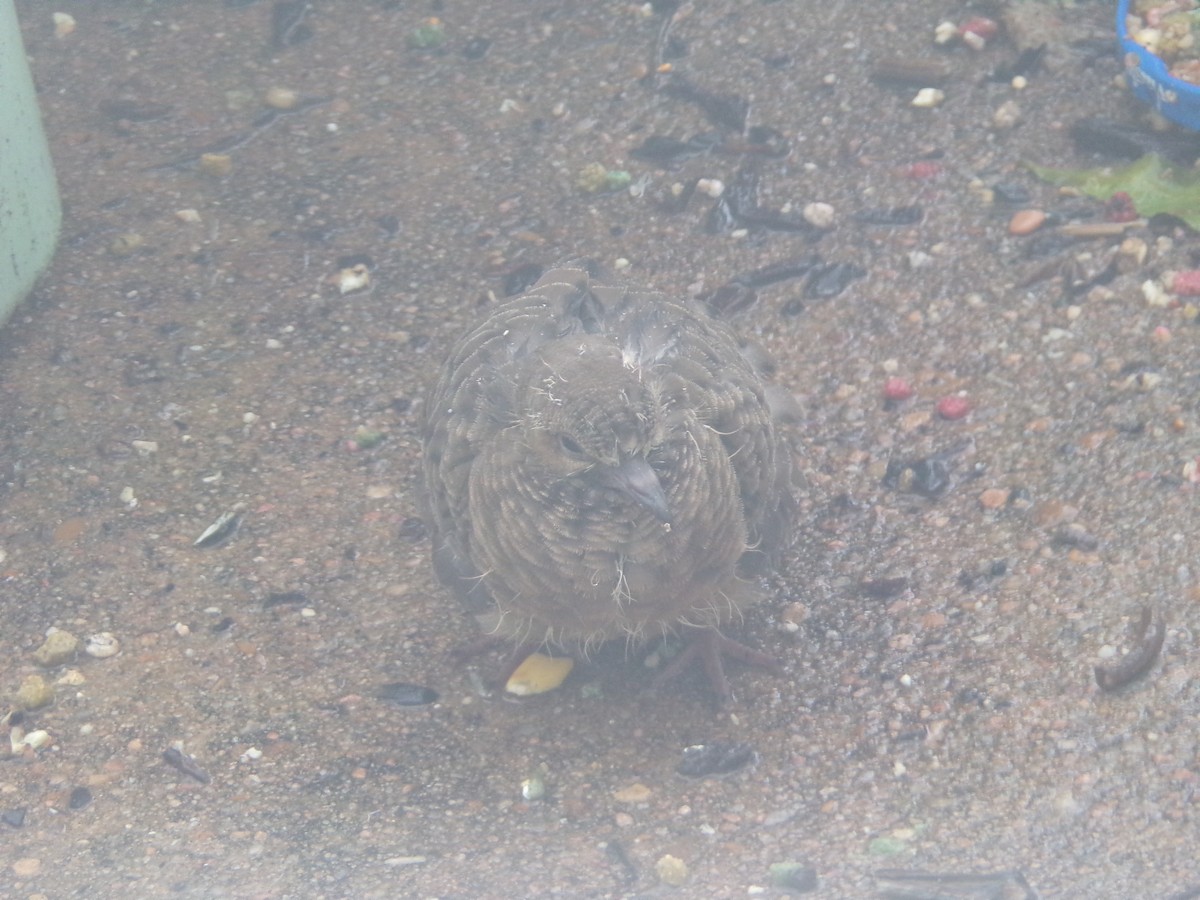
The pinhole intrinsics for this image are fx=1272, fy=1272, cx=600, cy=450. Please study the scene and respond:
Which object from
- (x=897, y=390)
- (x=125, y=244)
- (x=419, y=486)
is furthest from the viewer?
(x=125, y=244)

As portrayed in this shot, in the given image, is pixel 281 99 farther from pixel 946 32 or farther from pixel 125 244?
pixel 946 32

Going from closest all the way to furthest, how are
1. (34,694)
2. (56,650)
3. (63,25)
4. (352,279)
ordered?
(34,694) → (56,650) → (352,279) → (63,25)

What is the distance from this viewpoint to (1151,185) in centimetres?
443

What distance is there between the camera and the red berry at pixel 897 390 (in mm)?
4285

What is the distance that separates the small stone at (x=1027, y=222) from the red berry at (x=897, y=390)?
764mm

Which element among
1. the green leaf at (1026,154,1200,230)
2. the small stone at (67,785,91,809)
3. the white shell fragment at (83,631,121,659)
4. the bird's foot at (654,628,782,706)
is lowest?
the bird's foot at (654,628,782,706)

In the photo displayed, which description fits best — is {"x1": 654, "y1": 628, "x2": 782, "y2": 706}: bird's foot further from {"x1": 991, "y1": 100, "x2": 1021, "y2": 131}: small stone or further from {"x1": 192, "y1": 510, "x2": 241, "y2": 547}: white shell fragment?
{"x1": 991, "y1": 100, "x2": 1021, "y2": 131}: small stone

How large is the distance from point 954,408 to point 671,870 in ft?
6.01

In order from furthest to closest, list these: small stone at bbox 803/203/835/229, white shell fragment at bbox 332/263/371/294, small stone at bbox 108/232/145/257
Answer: small stone at bbox 108/232/145/257 → white shell fragment at bbox 332/263/371/294 → small stone at bbox 803/203/835/229

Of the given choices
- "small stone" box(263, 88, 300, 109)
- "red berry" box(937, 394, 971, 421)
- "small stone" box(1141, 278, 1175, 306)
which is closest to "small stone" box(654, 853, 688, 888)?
"red berry" box(937, 394, 971, 421)

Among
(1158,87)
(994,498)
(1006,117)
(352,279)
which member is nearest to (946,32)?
(1006,117)

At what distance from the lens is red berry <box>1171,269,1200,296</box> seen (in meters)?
4.11

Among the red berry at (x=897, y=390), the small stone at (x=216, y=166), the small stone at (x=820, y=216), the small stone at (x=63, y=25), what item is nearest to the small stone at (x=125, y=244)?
the small stone at (x=216, y=166)

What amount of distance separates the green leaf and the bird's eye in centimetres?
239
